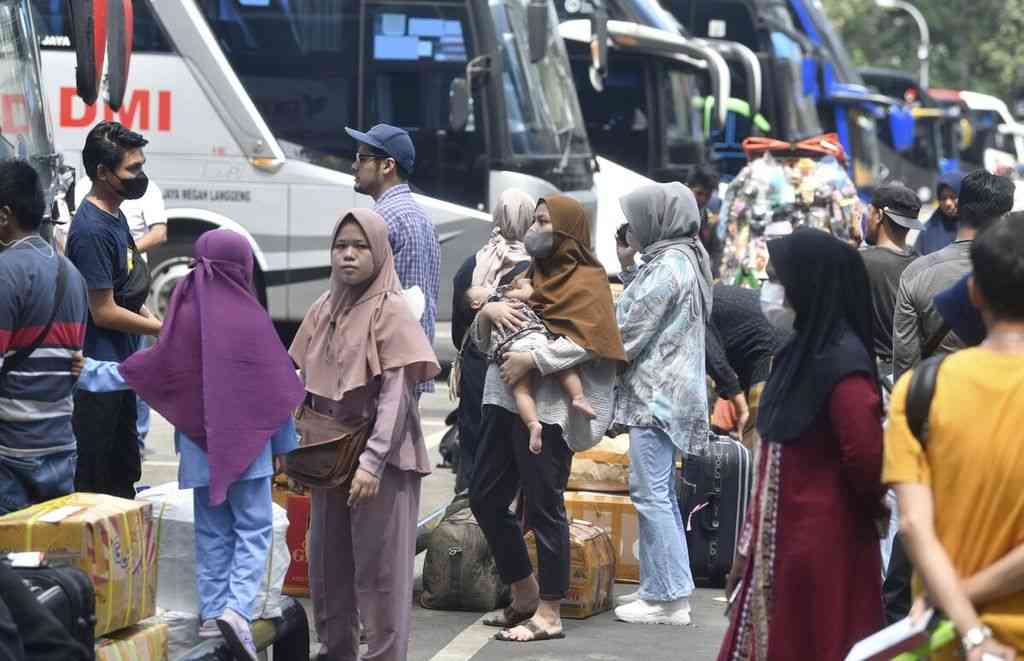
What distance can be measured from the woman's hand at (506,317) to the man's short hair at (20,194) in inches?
73.8

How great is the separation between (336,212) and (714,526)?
6.98 metres

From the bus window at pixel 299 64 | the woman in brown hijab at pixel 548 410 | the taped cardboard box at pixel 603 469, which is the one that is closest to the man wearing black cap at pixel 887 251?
the taped cardboard box at pixel 603 469

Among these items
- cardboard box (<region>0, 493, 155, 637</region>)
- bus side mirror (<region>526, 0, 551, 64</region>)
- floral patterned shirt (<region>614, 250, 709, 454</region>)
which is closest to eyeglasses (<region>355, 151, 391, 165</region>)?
floral patterned shirt (<region>614, 250, 709, 454</region>)

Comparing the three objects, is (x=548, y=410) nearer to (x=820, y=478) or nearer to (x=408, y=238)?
(x=408, y=238)

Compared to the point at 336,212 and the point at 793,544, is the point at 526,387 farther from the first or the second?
the point at 336,212

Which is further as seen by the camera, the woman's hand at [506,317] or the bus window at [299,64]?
the bus window at [299,64]

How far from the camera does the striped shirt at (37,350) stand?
5.87m

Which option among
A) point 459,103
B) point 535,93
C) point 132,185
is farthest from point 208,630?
point 535,93

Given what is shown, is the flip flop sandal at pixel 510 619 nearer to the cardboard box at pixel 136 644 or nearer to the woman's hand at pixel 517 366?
the woman's hand at pixel 517 366

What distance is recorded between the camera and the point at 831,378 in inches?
182

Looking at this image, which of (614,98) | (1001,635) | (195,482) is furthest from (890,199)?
(614,98)

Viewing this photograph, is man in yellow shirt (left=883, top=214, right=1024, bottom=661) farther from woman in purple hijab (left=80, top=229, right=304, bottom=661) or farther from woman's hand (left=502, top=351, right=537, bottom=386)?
woman's hand (left=502, top=351, right=537, bottom=386)

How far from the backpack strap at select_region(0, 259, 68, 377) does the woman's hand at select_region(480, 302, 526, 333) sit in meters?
1.81

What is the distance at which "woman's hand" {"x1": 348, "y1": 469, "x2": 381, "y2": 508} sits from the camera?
19.9 feet
